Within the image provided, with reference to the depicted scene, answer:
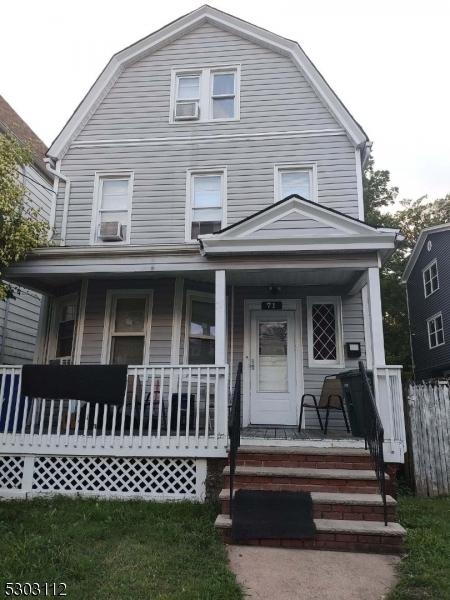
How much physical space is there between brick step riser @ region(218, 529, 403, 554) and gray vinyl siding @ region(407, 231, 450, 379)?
1343 centimetres

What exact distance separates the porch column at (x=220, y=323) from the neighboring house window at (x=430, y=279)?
43.8ft

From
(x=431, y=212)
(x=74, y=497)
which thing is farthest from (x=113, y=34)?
(x=431, y=212)

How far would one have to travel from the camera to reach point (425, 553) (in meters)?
3.76

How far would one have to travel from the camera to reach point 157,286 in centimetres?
782

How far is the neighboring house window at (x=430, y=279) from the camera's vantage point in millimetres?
16837

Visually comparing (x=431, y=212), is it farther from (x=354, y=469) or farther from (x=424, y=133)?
(x=354, y=469)

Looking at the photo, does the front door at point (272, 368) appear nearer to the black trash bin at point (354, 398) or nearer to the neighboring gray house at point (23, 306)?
the black trash bin at point (354, 398)

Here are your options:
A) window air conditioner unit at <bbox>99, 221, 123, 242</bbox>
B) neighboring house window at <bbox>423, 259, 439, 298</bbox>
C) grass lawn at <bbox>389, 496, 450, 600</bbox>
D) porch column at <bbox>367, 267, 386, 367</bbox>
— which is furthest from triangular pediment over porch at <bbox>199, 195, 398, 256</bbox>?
neighboring house window at <bbox>423, 259, 439, 298</bbox>

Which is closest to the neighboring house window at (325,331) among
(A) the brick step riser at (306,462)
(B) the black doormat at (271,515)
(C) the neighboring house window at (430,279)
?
(A) the brick step riser at (306,462)

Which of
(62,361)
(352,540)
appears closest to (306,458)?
(352,540)

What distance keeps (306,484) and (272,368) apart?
117 inches

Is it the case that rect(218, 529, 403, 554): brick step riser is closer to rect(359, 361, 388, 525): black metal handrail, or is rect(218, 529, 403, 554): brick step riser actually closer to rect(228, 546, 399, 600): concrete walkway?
rect(228, 546, 399, 600): concrete walkway

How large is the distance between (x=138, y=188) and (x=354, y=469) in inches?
248

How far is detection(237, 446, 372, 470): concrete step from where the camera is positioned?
4.95 m
